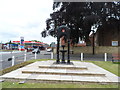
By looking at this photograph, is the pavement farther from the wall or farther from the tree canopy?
the wall

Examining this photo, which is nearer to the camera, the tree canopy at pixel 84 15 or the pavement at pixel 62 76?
the pavement at pixel 62 76

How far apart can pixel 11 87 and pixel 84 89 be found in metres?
2.95

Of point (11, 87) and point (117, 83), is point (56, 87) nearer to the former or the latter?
point (11, 87)

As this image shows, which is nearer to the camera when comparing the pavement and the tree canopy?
the pavement

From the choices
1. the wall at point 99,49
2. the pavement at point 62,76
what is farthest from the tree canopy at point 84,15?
the pavement at point 62,76

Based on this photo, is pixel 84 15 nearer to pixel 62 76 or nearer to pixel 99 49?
pixel 99 49

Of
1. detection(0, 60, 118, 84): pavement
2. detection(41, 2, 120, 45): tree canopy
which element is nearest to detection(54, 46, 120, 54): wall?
detection(41, 2, 120, 45): tree canopy

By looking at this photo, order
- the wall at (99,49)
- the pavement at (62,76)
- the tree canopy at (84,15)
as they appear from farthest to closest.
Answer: the wall at (99,49)
the tree canopy at (84,15)
the pavement at (62,76)

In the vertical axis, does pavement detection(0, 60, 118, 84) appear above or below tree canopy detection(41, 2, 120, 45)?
below

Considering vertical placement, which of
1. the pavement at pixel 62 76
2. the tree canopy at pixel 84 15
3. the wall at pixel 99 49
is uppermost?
the tree canopy at pixel 84 15

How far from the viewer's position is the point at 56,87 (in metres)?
4.12

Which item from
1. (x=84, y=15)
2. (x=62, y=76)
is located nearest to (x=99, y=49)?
(x=84, y=15)

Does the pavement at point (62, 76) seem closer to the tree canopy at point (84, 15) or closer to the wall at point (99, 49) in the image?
the tree canopy at point (84, 15)

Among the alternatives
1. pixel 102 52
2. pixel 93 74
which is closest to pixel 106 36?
pixel 102 52
